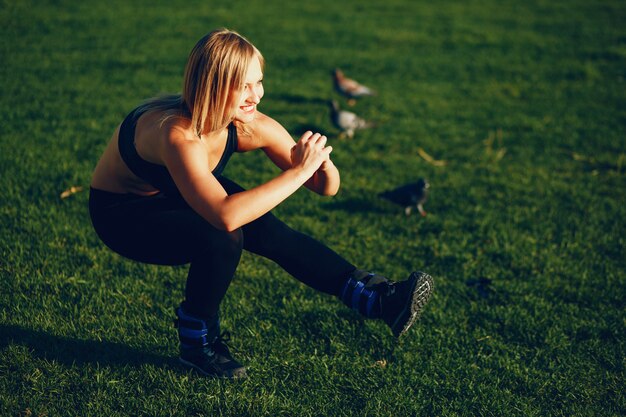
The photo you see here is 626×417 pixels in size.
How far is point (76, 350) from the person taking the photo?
131 inches

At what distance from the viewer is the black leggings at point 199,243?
2.94 meters

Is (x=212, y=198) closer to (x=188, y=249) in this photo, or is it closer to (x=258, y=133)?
(x=188, y=249)

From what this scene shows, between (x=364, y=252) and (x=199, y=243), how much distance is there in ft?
6.86

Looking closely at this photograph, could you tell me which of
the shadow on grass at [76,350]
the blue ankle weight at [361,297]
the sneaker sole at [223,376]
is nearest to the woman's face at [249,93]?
the blue ankle weight at [361,297]

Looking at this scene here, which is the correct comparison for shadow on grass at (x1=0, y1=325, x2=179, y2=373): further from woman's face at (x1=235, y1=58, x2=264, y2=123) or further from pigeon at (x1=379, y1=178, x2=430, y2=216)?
pigeon at (x1=379, y1=178, x2=430, y2=216)

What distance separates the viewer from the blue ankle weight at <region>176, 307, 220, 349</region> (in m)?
3.08

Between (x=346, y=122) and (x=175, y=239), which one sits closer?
(x=175, y=239)

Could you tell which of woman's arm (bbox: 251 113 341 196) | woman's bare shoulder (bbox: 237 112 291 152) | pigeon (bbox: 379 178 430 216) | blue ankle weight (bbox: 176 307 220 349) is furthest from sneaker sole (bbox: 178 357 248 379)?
pigeon (bbox: 379 178 430 216)

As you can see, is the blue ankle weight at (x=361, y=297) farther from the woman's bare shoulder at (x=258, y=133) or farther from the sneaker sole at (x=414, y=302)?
the woman's bare shoulder at (x=258, y=133)

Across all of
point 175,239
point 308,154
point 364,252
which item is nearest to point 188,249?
point 175,239

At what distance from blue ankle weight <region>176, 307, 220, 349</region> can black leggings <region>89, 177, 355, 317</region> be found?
0.05m

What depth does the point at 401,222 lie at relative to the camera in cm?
529

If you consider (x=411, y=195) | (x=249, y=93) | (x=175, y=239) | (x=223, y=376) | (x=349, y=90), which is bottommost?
(x=223, y=376)

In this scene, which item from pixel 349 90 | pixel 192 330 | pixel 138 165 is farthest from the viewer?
pixel 349 90
